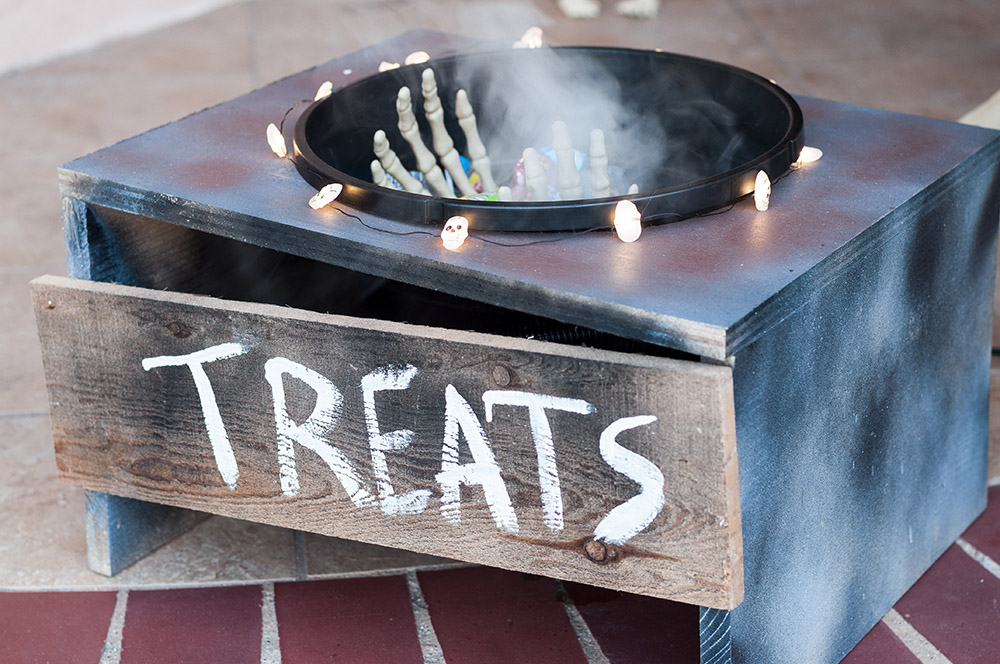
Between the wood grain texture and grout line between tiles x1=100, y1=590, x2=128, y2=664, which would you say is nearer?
grout line between tiles x1=100, y1=590, x2=128, y2=664

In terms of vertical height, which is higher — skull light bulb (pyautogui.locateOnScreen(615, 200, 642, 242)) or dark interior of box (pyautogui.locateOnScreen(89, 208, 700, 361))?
skull light bulb (pyautogui.locateOnScreen(615, 200, 642, 242))

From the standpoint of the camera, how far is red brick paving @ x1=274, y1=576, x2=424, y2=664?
1.54m

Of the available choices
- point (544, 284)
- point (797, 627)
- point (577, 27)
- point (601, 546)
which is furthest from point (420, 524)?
point (577, 27)

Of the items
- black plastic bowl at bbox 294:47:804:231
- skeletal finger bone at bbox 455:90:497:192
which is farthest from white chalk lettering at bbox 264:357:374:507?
skeletal finger bone at bbox 455:90:497:192

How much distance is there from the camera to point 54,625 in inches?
63.2

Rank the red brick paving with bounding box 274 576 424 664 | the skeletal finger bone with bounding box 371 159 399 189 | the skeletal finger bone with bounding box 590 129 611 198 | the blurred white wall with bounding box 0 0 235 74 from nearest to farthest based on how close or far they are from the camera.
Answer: the red brick paving with bounding box 274 576 424 664, the skeletal finger bone with bounding box 590 129 611 198, the skeletal finger bone with bounding box 371 159 399 189, the blurred white wall with bounding box 0 0 235 74

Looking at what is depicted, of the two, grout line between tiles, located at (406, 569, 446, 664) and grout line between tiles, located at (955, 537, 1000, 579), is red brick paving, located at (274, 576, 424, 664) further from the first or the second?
grout line between tiles, located at (955, 537, 1000, 579)

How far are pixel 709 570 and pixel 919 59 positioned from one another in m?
3.20

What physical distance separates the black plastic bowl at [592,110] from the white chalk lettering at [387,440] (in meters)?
0.40

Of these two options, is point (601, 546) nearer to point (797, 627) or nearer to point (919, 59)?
point (797, 627)

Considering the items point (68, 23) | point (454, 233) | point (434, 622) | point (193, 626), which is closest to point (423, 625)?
point (434, 622)

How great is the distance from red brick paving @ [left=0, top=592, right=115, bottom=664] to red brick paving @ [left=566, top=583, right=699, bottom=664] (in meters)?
0.66

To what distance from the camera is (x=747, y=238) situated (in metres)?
1.35

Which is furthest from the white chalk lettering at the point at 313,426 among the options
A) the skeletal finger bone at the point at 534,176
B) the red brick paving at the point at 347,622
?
the skeletal finger bone at the point at 534,176
